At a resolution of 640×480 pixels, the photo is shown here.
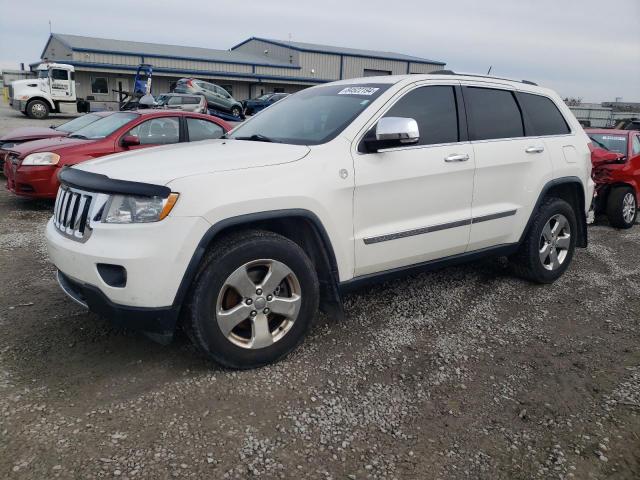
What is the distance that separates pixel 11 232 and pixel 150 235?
14.8 ft

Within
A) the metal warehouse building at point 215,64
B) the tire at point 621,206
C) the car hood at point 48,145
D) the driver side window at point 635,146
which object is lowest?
the tire at point 621,206

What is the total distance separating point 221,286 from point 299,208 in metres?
0.66

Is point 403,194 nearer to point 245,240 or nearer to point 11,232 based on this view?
point 245,240

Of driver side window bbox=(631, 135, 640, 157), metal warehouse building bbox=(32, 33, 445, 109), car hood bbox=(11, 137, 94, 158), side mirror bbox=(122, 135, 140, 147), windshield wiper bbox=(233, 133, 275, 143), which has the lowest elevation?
car hood bbox=(11, 137, 94, 158)

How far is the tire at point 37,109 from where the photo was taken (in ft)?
76.9

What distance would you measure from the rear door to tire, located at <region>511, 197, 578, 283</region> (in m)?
0.22

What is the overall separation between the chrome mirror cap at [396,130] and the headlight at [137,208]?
1358 millimetres

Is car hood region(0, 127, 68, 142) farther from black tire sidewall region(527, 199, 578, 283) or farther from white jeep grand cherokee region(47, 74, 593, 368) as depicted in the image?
black tire sidewall region(527, 199, 578, 283)

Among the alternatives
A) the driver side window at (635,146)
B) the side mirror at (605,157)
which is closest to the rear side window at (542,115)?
the side mirror at (605,157)

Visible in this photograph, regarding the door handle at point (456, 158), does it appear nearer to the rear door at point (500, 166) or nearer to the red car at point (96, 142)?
the rear door at point (500, 166)

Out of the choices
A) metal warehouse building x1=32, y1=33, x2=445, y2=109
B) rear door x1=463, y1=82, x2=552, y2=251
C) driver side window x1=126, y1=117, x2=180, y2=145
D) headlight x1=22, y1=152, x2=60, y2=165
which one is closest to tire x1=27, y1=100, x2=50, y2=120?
metal warehouse building x1=32, y1=33, x2=445, y2=109

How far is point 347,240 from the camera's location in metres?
3.39

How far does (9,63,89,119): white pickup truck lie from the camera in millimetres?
23328

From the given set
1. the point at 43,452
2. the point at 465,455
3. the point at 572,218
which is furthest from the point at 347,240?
the point at 572,218
